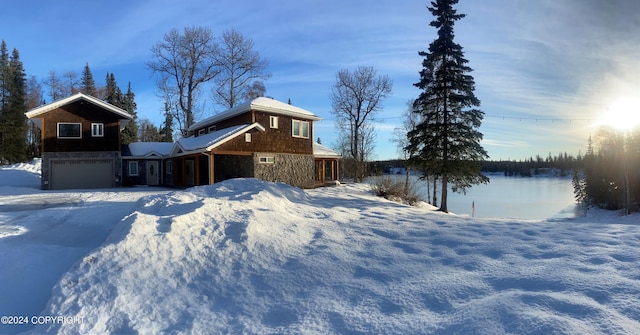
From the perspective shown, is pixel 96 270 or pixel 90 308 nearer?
pixel 90 308

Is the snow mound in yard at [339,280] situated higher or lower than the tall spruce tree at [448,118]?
lower

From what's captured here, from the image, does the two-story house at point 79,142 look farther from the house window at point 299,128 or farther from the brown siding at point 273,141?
the house window at point 299,128

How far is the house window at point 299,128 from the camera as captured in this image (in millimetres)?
22047

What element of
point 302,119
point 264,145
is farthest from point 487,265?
point 302,119

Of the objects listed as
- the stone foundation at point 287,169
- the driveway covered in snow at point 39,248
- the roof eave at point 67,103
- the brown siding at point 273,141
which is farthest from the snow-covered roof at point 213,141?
the driveway covered in snow at point 39,248

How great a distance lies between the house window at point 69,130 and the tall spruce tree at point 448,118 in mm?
19951

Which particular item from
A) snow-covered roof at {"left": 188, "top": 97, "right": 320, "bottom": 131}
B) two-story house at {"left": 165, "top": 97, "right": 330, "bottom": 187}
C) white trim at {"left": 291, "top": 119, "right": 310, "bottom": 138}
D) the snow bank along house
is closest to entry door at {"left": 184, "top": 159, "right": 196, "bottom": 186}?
→ two-story house at {"left": 165, "top": 97, "right": 330, "bottom": 187}

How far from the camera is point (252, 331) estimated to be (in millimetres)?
3611

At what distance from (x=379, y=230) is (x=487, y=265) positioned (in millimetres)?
2583

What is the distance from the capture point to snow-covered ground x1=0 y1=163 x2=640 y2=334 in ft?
12.0

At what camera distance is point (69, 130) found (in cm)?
2050

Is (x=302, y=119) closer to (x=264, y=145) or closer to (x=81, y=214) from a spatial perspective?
(x=264, y=145)

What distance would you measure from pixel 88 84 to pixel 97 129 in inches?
1303

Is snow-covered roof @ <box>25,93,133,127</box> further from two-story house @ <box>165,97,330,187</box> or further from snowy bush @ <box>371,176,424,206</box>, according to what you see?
snowy bush @ <box>371,176,424,206</box>
